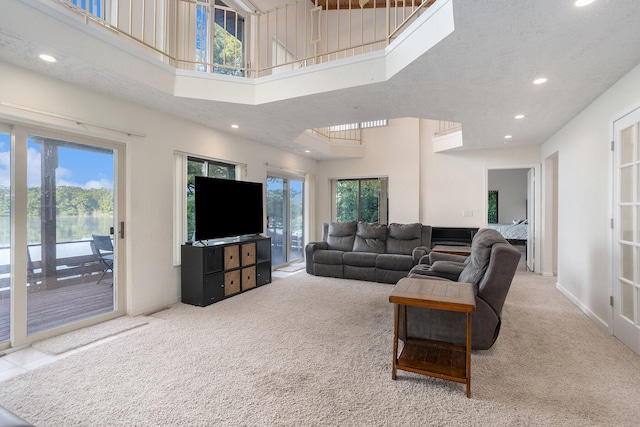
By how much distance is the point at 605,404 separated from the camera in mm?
1920

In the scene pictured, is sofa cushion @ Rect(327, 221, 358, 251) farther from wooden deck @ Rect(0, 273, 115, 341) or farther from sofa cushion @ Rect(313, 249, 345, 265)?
wooden deck @ Rect(0, 273, 115, 341)

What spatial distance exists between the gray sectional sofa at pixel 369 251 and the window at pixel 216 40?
324 cm

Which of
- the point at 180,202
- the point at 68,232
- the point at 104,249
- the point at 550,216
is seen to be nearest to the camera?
the point at 68,232

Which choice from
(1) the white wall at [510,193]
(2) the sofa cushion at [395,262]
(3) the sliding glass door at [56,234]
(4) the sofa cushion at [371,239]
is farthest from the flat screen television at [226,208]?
(1) the white wall at [510,193]

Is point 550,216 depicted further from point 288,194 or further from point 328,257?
point 288,194

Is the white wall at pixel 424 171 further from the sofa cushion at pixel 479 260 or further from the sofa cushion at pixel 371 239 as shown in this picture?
the sofa cushion at pixel 479 260

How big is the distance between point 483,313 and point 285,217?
4.69 metres

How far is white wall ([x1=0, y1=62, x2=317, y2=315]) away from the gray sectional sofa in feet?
8.11

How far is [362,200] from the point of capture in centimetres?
770

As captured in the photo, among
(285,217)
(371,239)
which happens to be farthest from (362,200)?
(371,239)

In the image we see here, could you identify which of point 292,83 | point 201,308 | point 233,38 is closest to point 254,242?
point 201,308

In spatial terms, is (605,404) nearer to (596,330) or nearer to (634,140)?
(596,330)

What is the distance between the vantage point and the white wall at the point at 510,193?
10.6 metres

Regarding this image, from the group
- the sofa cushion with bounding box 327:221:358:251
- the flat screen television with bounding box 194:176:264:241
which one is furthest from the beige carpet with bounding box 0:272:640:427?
the sofa cushion with bounding box 327:221:358:251
